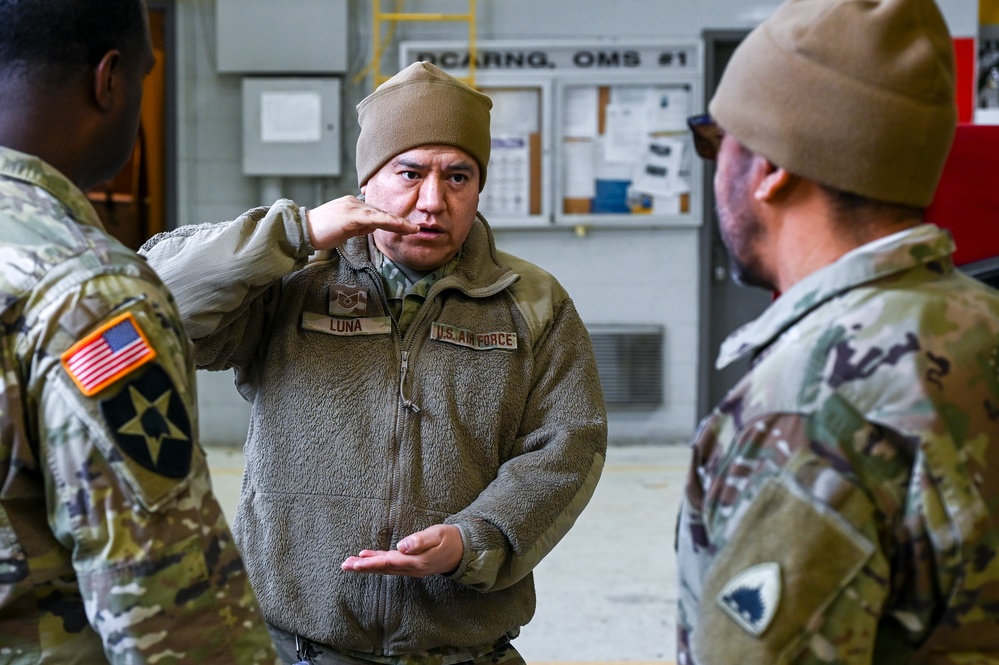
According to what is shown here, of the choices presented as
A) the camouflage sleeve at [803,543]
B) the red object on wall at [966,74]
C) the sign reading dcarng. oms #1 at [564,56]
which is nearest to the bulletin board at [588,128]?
the sign reading dcarng. oms #1 at [564,56]

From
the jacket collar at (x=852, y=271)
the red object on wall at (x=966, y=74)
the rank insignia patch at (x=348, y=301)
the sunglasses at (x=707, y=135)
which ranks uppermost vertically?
the red object on wall at (x=966, y=74)

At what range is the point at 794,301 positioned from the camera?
107cm

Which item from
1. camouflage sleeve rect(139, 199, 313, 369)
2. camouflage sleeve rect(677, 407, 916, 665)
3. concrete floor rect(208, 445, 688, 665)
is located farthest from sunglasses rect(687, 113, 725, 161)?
concrete floor rect(208, 445, 688, 665)

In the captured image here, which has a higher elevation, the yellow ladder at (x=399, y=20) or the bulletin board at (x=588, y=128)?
the yellow ladder at (x=399, y=20)

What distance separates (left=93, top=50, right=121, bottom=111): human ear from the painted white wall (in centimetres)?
492

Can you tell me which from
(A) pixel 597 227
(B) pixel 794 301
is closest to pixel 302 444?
(B) pixel 794 301

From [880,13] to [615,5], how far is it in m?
5.21

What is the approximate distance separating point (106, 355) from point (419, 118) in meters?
0.89

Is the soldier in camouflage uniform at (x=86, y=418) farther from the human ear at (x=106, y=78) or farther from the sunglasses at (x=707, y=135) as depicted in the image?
the sunglasses at (x=707, y=135)

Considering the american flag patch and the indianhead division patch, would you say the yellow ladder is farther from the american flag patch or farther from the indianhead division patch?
the indianhead division patch

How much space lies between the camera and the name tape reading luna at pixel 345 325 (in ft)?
5.68

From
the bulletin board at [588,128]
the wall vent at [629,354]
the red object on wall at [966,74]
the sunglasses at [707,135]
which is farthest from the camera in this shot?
the wall vent at [629,354]

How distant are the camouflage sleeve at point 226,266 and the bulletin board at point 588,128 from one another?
441cm

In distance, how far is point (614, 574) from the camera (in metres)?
4.32
